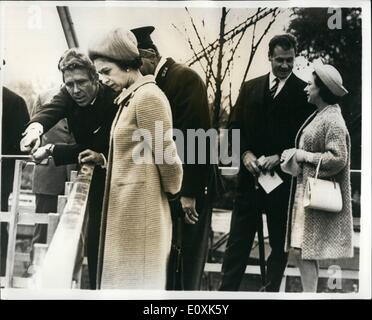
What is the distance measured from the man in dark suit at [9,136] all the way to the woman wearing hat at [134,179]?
20.1 inches

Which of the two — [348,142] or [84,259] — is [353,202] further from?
[84,259]

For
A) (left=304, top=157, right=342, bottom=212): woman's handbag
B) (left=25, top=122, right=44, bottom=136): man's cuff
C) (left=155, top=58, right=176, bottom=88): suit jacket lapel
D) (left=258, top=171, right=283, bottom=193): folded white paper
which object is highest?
(left=155, top=58, right=176, bottom=88): suit jacket lapel

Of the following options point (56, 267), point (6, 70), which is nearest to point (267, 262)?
point (56, 267)

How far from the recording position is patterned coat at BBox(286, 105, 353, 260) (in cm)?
306

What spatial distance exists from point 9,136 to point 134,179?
2.51 feet

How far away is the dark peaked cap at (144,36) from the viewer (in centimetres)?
306

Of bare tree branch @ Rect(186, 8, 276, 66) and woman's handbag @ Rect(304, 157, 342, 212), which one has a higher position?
bare tree branch @ Rect(186, 8, 276, 66)

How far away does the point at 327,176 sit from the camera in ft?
10.0

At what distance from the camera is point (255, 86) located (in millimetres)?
3090

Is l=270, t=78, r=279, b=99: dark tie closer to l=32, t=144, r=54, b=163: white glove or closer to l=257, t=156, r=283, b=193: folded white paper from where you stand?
l=257, t=156, r=283, b=193: folded white paper

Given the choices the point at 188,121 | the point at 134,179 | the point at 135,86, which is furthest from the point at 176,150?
the point at 135,86

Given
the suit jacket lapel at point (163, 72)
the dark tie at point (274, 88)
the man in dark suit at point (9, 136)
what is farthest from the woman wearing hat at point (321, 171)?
the man in dark suit at point (9, 136)

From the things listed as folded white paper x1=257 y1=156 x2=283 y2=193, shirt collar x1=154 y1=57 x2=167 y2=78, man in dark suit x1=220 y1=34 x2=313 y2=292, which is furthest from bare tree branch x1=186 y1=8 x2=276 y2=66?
folded white paper x1=257 y1=156 x2=283 y2=193

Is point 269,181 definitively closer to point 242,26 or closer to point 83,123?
point 242,26
